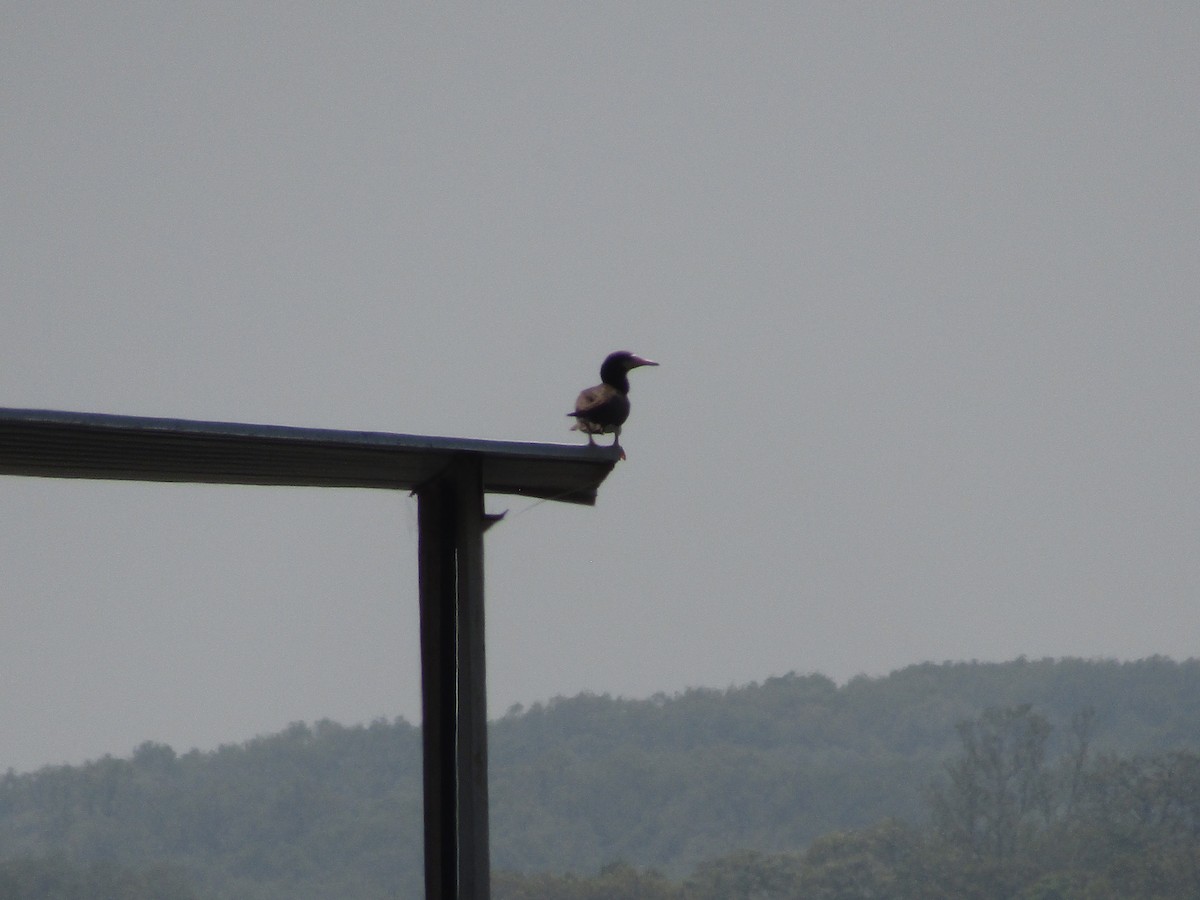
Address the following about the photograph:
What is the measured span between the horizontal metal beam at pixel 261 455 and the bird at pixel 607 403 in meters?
0.88

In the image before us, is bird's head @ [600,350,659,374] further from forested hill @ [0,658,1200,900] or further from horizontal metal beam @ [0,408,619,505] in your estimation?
forested hill @ [0,658,1200,900]

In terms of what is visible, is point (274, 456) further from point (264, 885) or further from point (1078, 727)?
point (1078, 727)

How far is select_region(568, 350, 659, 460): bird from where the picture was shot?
6.57 m

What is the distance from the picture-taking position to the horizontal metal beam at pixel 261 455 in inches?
179

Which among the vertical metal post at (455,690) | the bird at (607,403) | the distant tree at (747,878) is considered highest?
the bird at (607,403)

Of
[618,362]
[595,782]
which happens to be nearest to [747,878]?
[595,782]

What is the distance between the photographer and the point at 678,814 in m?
48.7

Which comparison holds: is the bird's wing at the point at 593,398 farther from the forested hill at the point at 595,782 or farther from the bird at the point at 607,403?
the forested hill at the point at 595,782

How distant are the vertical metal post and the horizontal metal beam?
179 millimetres

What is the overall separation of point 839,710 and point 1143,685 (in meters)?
11.9

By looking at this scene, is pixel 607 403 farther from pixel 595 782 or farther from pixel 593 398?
pixel 595 782

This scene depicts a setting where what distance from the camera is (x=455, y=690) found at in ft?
17.0

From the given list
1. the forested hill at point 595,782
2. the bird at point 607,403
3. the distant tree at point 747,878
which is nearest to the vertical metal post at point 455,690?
the bird at point 607,403

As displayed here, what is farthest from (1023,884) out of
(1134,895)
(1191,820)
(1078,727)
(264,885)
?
(264,885)
